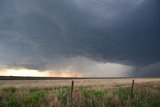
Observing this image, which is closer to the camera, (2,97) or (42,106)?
(42,106)

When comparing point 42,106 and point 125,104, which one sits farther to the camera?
point 125,104

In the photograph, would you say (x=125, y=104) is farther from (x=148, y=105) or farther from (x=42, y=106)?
(x=42, y=106)

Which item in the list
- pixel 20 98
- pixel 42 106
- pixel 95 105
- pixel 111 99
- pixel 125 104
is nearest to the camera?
pixel 42 106

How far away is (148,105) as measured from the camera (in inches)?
552

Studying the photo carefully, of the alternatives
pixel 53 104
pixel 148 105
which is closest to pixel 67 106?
pixel 53 104

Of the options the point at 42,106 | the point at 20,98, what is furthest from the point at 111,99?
the point at 20,98

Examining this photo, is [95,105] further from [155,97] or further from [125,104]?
[155,97]

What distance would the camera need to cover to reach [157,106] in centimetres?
1434

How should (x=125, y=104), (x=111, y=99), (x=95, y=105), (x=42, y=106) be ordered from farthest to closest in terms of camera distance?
1. (x=111, y=99)
2. (x=125, y=104)
3. (x=95, y=105)
4. (x=42, y=106)

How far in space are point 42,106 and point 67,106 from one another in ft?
4.18

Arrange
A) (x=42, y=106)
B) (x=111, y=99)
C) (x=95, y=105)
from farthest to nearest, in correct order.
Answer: (x=111, y=99), (x=95, y=105), (x=42, y=106)

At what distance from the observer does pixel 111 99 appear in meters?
15.1

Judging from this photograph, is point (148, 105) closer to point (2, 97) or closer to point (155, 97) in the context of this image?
point (155, 97)

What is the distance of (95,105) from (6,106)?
15.3 feet
